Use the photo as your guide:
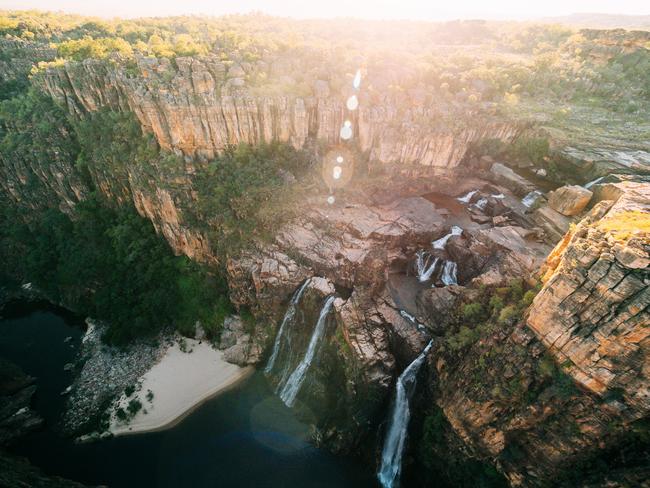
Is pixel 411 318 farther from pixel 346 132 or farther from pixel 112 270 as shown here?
pixel 112 270

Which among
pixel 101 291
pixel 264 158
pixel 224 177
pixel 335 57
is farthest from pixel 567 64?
pixel 101 291

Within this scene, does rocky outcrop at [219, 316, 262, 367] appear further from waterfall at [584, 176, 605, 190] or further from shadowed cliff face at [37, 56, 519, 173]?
waterfall at [584, 176, 605, 190]

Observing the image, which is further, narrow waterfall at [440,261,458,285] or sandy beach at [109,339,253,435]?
narrow waterfall at [440,261,458,285]

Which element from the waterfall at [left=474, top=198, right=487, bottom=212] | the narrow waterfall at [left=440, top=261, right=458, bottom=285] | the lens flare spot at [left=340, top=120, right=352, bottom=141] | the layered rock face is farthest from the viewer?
the waterfall at [left=474, top=198, right=487, bottom=212]

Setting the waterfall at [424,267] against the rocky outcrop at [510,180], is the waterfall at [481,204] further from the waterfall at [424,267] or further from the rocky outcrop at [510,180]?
the waterfall at [424,267]

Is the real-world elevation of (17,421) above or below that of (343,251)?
below

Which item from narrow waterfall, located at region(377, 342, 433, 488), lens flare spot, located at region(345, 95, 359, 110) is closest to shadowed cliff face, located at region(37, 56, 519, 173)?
lens flare spot, located at region(345, 95, 359, 110)

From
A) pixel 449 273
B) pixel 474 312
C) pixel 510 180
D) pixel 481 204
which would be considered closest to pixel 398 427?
pixel 474 312
